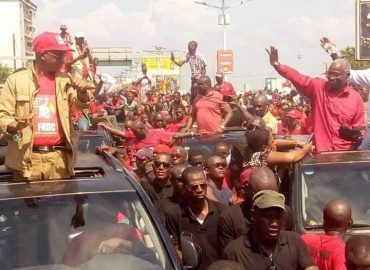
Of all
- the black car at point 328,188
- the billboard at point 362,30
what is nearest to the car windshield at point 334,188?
the black car at point 328,188

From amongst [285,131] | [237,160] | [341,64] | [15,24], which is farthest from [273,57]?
[15,24]

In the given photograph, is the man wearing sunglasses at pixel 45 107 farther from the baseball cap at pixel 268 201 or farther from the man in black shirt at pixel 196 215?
the baseball cap at pixel 268 201

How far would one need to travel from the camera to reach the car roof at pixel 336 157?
20.7ft

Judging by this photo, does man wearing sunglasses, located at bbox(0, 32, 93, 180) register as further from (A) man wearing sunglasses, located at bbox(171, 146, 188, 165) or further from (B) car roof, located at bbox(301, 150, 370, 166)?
(A) man wearing sunglasses, located at bbox(171, 146, 188, 165)

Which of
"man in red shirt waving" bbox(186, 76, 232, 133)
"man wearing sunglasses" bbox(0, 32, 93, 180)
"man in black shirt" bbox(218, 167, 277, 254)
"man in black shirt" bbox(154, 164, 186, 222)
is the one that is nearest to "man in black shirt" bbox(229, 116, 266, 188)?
"man in black shirt" bbox(154, 164, 186, 222)

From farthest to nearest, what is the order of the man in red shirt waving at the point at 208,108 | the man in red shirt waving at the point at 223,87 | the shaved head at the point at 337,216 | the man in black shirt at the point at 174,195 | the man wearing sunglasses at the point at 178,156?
the man in red shirt waving at the point at 223,87 → the man in red shirt waving at the point at 208,108 → the man wearing sunglasses at the point at 178,156 → the man in black shirt at the point at 174,195 → the shaved head at the point at 337,216

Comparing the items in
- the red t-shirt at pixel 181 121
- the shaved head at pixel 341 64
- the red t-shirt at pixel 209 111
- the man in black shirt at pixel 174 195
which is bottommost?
the man in black shirt at pixel 174 195

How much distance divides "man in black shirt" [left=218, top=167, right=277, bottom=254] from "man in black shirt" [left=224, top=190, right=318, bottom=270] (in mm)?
554

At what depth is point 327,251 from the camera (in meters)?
4.67

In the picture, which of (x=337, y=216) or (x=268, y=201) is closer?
(x=268, y=201)

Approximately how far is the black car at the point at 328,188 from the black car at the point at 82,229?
1879mm

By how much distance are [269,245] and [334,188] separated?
186cm

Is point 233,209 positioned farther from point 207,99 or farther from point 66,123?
point 207,99

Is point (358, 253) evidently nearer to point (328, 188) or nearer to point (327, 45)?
point (328, 188)
